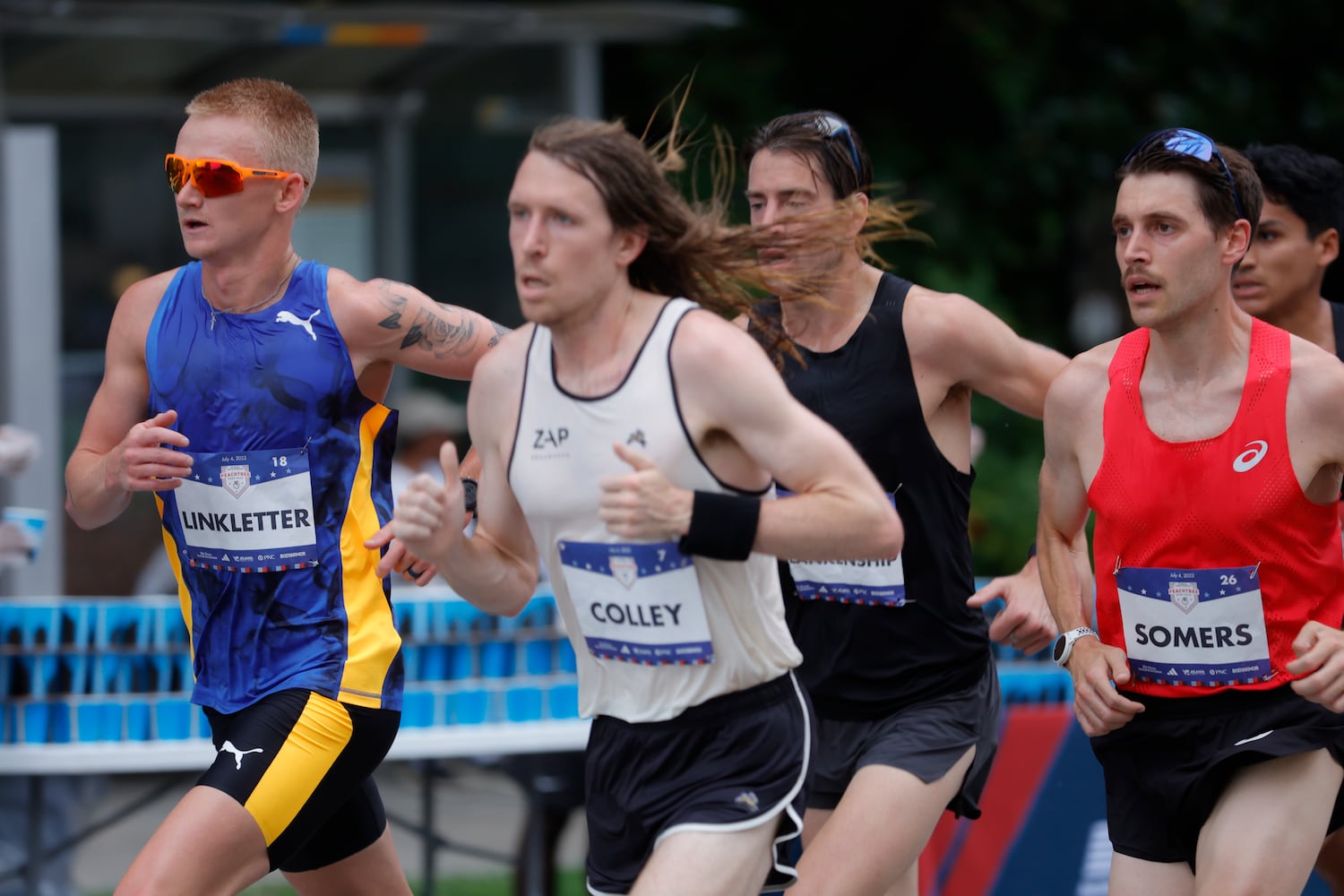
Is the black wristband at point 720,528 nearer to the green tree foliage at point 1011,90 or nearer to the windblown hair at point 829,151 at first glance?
the windblown hair at point 829,151

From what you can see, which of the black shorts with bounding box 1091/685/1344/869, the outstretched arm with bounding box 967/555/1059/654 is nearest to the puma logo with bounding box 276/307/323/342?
the outstretched arm with bounding box 967/555/1059/654

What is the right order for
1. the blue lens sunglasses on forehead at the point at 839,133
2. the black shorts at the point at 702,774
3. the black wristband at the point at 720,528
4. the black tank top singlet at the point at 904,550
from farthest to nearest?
the blue lens sunglasses on forehead at the point at 839,133 → the black tank top singlet at the point at 904,550 → the black shorts at the point at 702,774 → the black wristband at the point at 720,528

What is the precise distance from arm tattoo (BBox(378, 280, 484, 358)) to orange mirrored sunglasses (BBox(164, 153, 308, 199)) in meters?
0.39

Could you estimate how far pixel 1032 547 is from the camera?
4.61 metres

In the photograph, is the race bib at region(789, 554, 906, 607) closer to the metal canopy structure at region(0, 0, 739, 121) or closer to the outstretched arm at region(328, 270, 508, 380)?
the outstretched arm at region(328, 270, 508, 380)

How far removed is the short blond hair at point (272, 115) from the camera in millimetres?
4047

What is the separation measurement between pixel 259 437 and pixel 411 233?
6.49m

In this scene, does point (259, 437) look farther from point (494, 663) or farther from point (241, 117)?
point (494, 663)

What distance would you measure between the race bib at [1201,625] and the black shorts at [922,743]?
56 cm

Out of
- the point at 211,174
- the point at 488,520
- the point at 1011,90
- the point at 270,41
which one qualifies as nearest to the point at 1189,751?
the point at 488,520

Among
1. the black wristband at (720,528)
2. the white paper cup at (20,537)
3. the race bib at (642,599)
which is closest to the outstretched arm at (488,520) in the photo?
the race bib at (642,599)

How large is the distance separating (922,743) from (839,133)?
1.49 metres

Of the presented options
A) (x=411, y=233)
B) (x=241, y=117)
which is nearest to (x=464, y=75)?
(x=411, y=233)

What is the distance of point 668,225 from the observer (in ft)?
11.2
